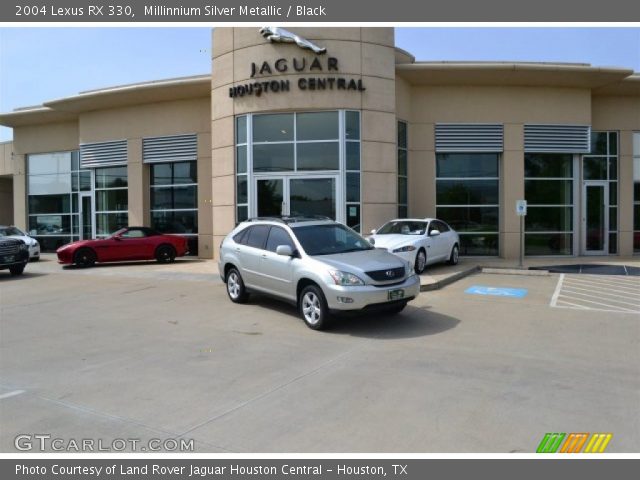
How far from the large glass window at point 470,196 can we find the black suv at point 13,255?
13861mm

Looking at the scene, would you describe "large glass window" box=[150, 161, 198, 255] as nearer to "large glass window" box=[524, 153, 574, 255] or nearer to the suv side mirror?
the suv side mirror

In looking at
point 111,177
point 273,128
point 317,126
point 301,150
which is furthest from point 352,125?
point 111,177

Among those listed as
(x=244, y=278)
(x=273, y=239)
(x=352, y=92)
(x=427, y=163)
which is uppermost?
(x=352, y=92)

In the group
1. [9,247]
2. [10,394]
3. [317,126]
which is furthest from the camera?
[317,126]

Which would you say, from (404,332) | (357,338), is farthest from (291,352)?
(404,332)

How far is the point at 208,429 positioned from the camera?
14.5 feet

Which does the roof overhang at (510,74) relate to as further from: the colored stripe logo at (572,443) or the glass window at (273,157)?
the colored stripe logo at (572,443)

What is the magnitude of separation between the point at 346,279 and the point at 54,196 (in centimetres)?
2140

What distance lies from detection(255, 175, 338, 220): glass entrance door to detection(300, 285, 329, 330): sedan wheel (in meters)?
7.75

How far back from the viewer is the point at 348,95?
1582cm

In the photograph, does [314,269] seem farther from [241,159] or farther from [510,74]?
[510,74]

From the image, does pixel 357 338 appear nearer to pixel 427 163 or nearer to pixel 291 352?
pixel 291 352

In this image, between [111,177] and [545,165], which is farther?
[111,177]
